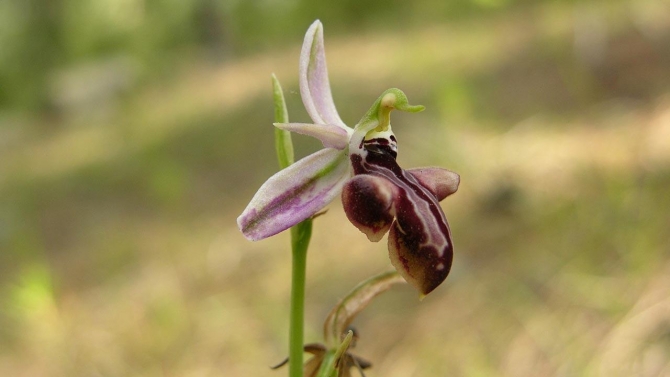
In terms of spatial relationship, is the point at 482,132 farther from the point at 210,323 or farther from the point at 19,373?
the point at 19,373

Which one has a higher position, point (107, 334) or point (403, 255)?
point (403, 255)

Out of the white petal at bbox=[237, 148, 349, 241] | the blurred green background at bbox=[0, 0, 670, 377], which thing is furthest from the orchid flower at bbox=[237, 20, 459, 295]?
the blurred green background at bbox=[0, 0, 670, 377]

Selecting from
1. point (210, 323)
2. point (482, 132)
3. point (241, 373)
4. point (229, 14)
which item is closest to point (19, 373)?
point (210, 323)

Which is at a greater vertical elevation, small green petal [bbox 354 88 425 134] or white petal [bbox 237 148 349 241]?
small green petal [bbox 354 88 425 134]

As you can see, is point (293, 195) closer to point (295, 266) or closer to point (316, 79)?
point (295, 266)

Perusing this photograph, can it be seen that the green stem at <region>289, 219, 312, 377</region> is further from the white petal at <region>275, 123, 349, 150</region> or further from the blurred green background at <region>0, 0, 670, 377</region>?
the blurred green background at <region>0, 0, 670, 377</region>

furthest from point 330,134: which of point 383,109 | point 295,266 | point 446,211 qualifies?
point 446,211
